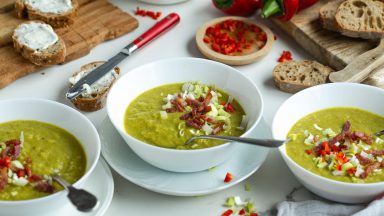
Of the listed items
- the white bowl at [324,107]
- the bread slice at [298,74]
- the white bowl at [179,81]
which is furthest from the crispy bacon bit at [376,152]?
the bread slice at [298,74]

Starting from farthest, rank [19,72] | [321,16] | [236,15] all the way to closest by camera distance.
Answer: [236,15] → [321,16] → [19,72]

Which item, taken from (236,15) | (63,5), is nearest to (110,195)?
(63,5)

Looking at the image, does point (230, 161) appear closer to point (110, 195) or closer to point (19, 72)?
point (110, 195)

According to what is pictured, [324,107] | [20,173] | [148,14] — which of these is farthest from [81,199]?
[148,14]

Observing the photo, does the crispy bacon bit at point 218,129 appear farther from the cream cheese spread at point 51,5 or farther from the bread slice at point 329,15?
the cream cheese spread at point 51,5

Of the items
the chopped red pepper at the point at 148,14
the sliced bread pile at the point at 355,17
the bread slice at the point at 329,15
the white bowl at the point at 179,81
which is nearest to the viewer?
the white bowl at the point at 179,81

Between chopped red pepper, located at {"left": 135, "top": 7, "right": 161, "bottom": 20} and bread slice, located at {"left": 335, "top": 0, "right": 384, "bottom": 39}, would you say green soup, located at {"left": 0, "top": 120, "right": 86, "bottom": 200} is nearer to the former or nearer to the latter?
chopped red pepper, located at {"left": 135, "top": 7, "right": 161, "bottom": 20}
